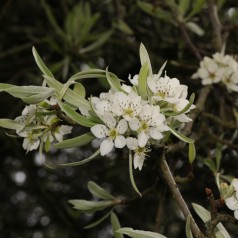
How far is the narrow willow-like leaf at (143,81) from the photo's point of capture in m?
1.00

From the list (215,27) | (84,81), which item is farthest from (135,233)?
(84,81)

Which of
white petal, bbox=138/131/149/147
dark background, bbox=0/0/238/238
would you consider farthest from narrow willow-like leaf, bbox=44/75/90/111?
dark background, bbox=0/0/238/238

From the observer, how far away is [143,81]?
100cm

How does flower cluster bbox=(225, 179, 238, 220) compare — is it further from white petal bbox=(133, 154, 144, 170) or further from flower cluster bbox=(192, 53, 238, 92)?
flower cluster bbox=(192, 53, 238, 92)

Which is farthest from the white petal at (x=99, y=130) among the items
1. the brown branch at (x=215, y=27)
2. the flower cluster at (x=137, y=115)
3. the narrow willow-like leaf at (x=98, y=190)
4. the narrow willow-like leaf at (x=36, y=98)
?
the brown branch at (x=215, y=27)

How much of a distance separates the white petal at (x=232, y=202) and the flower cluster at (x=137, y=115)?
0.58ft

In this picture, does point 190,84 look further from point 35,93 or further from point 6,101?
point 35,93

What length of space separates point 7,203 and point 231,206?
219 centimetres

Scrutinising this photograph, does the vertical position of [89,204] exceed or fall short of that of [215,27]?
it falls short

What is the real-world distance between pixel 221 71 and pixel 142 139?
78cm

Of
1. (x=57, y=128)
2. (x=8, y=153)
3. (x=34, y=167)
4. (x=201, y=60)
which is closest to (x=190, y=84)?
(x=201, y=60)

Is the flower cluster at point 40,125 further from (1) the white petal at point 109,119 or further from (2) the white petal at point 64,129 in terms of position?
(1) the white petal at point 109,119

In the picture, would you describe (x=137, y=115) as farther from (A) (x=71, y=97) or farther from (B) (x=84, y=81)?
(B) (x=84, y=81)

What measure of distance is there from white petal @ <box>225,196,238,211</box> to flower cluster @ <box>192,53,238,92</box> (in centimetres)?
71
